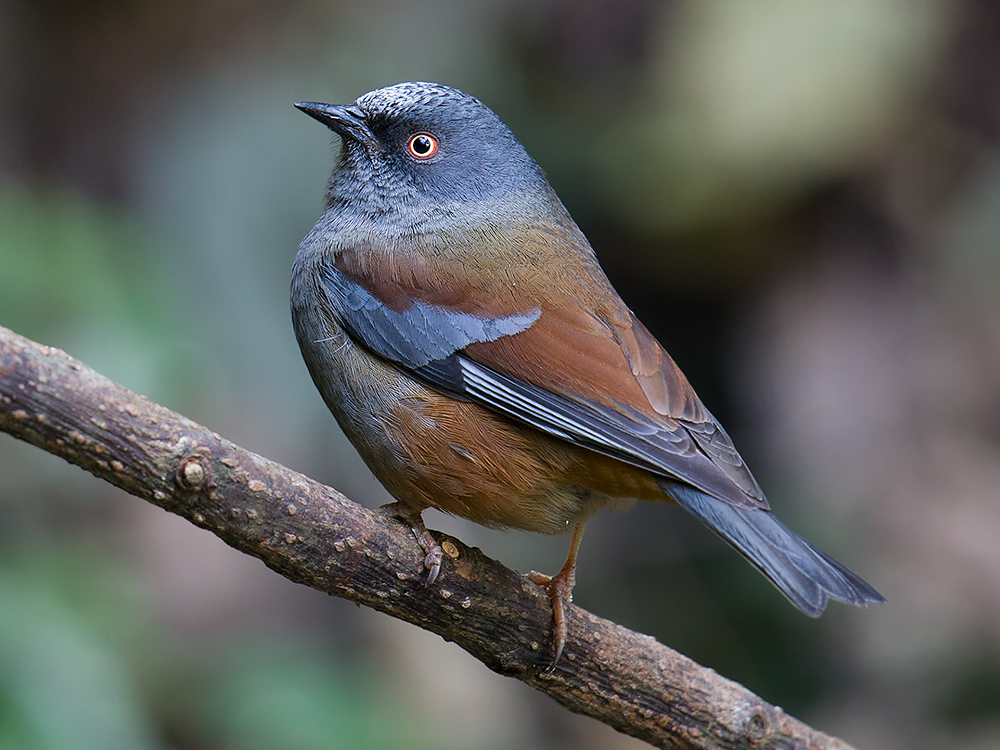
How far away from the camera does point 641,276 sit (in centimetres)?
657

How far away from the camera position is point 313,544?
8.45 feet

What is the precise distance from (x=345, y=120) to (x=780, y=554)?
2.18 meters

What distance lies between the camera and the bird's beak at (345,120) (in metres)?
3.90

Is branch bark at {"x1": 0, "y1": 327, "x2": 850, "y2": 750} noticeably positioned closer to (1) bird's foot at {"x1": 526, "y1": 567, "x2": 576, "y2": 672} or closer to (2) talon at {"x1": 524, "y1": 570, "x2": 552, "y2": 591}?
(1) bird's foot at {"x1": 526, "y1": 567, "x2": 576, "y2": 672}

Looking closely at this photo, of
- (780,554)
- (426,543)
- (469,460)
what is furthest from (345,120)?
(780,554)

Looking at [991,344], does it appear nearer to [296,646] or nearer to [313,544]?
[296,646]

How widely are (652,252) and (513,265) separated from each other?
125 inches

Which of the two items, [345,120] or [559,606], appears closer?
[559,606]

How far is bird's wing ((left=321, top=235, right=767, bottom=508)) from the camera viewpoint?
3.00 meters

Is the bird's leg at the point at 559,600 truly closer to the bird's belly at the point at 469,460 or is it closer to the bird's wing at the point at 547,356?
the bird's belly at the point at 469,460

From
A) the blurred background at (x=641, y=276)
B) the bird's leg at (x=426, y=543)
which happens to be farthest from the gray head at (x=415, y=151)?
the bird's leg at (x=426, y=543)

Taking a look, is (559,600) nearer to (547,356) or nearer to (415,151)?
(547,356)

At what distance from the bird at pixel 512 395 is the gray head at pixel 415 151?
20cm

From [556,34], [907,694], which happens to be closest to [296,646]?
[907,694]
